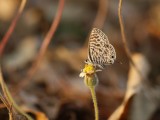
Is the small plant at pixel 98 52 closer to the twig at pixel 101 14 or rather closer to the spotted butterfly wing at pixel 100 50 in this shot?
the spotted butterfly wing at pixel 100 50

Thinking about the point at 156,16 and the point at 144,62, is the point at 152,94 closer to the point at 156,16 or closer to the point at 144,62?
the point at 144,62

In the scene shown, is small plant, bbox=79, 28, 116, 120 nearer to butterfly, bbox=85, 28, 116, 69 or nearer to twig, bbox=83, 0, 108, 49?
butterfly, bbox=85, 28, 116, 69

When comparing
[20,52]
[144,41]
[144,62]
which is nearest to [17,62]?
[20,52]

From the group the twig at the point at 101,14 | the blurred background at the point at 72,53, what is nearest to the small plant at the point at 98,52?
the blurred background at the point at 72,53

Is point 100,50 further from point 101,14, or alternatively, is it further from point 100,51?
point 101,14

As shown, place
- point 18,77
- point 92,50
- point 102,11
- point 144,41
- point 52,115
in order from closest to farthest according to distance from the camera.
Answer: point 92,50, point 52,115, point 18,77, point 144,41, point 102,11
